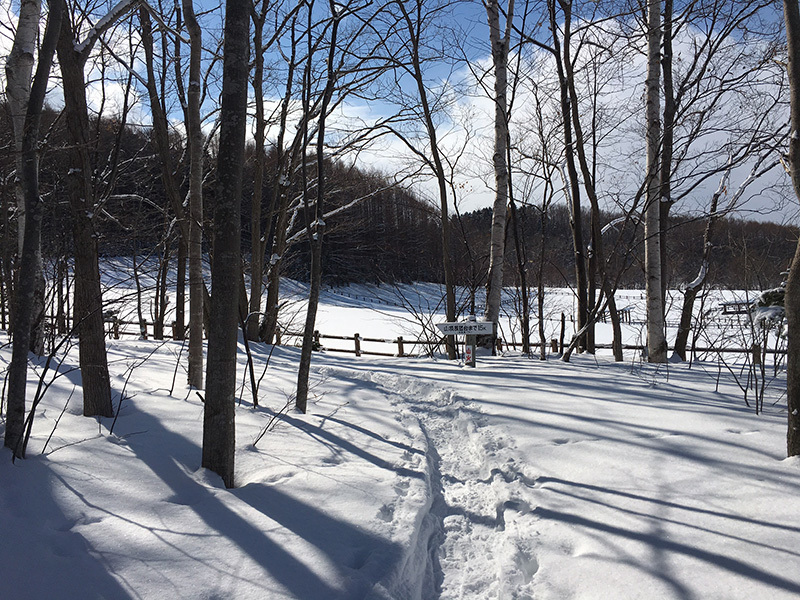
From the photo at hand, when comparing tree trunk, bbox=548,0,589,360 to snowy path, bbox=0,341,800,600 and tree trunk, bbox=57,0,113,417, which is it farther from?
tree trunk, bbox=57,0,113,417

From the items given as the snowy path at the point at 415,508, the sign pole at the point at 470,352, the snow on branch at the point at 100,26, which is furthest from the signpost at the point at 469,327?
the snow on branch at the point at 100,26

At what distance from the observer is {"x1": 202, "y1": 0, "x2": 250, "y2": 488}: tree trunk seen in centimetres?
272

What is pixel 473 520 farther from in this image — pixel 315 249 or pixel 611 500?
pixel 315 249

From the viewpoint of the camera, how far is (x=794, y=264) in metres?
2.89

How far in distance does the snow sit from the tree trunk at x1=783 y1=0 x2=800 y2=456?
380 mm

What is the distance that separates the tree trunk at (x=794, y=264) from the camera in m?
2.88

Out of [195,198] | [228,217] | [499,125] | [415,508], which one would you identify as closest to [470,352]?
[499,125]

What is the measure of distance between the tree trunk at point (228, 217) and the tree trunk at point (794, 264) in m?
3.32

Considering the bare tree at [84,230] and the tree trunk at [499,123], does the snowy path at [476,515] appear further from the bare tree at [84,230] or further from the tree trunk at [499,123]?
the tree trunk at [499,123]

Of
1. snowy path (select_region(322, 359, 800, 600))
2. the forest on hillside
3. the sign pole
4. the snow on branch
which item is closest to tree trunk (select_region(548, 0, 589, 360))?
the forest on hillside

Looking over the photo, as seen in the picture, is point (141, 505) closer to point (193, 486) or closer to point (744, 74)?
point (193, 486)

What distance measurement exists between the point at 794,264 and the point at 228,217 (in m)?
3.43

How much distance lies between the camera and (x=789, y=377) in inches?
117

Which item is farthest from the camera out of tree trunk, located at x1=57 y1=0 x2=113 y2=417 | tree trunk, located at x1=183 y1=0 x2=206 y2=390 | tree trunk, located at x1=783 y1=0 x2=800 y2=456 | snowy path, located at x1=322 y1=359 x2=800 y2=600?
tree trunk, located at x1=183 y1=0 x2=206 y2=390
